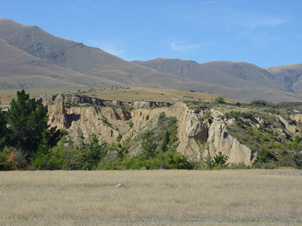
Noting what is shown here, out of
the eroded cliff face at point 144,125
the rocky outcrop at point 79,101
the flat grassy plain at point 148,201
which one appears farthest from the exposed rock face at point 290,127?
the flat grassy plain at point 148,201

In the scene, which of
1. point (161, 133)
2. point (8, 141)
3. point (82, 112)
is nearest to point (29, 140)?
point (8, 141)

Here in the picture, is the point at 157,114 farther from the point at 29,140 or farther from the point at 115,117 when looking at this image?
the point at 29,140

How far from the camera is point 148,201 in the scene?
1667 cm

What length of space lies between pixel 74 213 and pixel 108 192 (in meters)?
5.20

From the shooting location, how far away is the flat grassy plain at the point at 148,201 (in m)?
13.4

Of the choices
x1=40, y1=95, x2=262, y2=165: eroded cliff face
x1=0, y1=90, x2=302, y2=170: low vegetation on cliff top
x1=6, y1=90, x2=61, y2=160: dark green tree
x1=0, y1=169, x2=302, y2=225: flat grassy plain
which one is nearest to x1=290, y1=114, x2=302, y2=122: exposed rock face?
x1=0, y1=90, x2=302, y2=170: low vegetation on cliff top

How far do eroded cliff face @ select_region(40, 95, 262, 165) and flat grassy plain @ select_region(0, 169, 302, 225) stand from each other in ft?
97.2

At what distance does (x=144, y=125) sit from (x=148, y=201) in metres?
56.7

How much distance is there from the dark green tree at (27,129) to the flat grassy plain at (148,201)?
2388cm

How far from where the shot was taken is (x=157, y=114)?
74562 millimetres

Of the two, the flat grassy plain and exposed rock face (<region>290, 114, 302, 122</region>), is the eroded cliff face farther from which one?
the flat grassy plain

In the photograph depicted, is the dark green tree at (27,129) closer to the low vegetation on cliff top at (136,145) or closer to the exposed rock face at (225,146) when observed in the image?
the low vegetation on cliff top at (136,145)

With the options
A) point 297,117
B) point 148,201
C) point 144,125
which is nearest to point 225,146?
point 144,125

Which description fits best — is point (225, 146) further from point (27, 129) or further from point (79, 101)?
point (79, 101)
